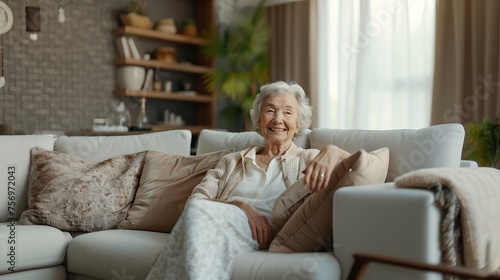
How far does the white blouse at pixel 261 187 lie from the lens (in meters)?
2.45

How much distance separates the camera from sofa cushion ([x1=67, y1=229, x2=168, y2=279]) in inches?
92.4

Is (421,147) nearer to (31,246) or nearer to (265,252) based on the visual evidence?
(265,252)

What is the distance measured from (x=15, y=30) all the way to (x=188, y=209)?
381 cm

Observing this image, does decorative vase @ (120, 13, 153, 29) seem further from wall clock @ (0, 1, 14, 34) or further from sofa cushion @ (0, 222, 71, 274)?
sofa cushion @ (0, 222, 71, 274)

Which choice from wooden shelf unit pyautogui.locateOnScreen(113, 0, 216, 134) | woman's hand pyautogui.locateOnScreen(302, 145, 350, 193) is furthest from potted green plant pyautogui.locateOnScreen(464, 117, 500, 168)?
wooden shelf unit pyautogui.locateOnScreen(113, 0, 216, 134)

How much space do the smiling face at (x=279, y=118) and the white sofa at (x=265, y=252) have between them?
0.60 feet

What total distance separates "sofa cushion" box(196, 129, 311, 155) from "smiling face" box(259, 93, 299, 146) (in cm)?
14

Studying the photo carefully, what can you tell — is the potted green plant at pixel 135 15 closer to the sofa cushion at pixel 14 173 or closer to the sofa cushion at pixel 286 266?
the sofa cushion at pixel 14 173

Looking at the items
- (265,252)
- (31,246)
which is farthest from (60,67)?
(265,252)

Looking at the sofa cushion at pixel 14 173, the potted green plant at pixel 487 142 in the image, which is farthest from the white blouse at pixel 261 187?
the potted green plant at pixel 487 142

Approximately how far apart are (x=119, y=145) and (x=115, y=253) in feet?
2.88

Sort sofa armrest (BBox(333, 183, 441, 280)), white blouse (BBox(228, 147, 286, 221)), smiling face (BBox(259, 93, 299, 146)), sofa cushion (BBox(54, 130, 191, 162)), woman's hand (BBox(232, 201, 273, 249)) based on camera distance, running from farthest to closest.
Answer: sofa cushion (BBox(54, 130, 191, 162))
smiling face (BBox(259, 93, 299, 146))
white blouse (BBox(228, 147, 286, 221))
woman's hand (BBox(232, 201, 273, 249))
sofa armrest (BBox(333, 183, 441, 280))

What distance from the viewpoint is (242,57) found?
610cm

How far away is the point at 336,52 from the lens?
580 cm
